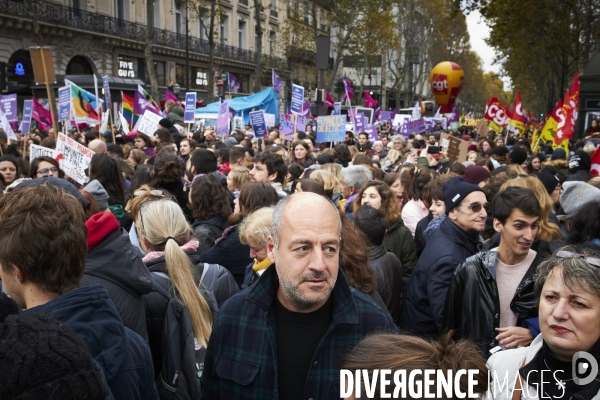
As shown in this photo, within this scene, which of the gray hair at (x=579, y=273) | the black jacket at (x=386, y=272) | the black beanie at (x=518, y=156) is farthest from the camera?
the black beanie at (x=518, y=156)

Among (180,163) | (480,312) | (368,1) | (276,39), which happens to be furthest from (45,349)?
(276,39)

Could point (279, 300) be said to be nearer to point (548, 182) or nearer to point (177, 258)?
point (177, 258)

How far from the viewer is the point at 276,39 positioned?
1922 inches

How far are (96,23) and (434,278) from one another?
1245 inches

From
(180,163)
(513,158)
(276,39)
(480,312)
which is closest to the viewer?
(480,312)

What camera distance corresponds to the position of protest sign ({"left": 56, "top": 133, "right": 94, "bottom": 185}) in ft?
22.3

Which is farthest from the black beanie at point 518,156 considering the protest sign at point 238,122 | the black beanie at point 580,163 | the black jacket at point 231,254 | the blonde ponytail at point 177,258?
the protest sign at point 238,122

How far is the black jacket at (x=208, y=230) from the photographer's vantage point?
15.8ft

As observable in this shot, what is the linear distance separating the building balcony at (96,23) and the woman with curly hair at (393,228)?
24.8 meters

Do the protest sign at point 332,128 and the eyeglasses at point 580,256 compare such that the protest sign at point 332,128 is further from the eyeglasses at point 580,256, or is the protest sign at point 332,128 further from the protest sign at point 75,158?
the eyeglasses at point 580,256

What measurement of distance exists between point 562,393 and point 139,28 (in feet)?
118

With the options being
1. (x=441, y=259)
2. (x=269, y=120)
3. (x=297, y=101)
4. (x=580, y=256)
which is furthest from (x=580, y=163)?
(x=269, y=120)

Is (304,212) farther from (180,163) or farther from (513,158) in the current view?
(513,158)

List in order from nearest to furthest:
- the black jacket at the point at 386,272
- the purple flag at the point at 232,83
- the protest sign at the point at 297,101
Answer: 1. the black jacket at the point at 386,272
2. the protest sign at the point at 297,101
3. the purple flag at the point at 232,83
